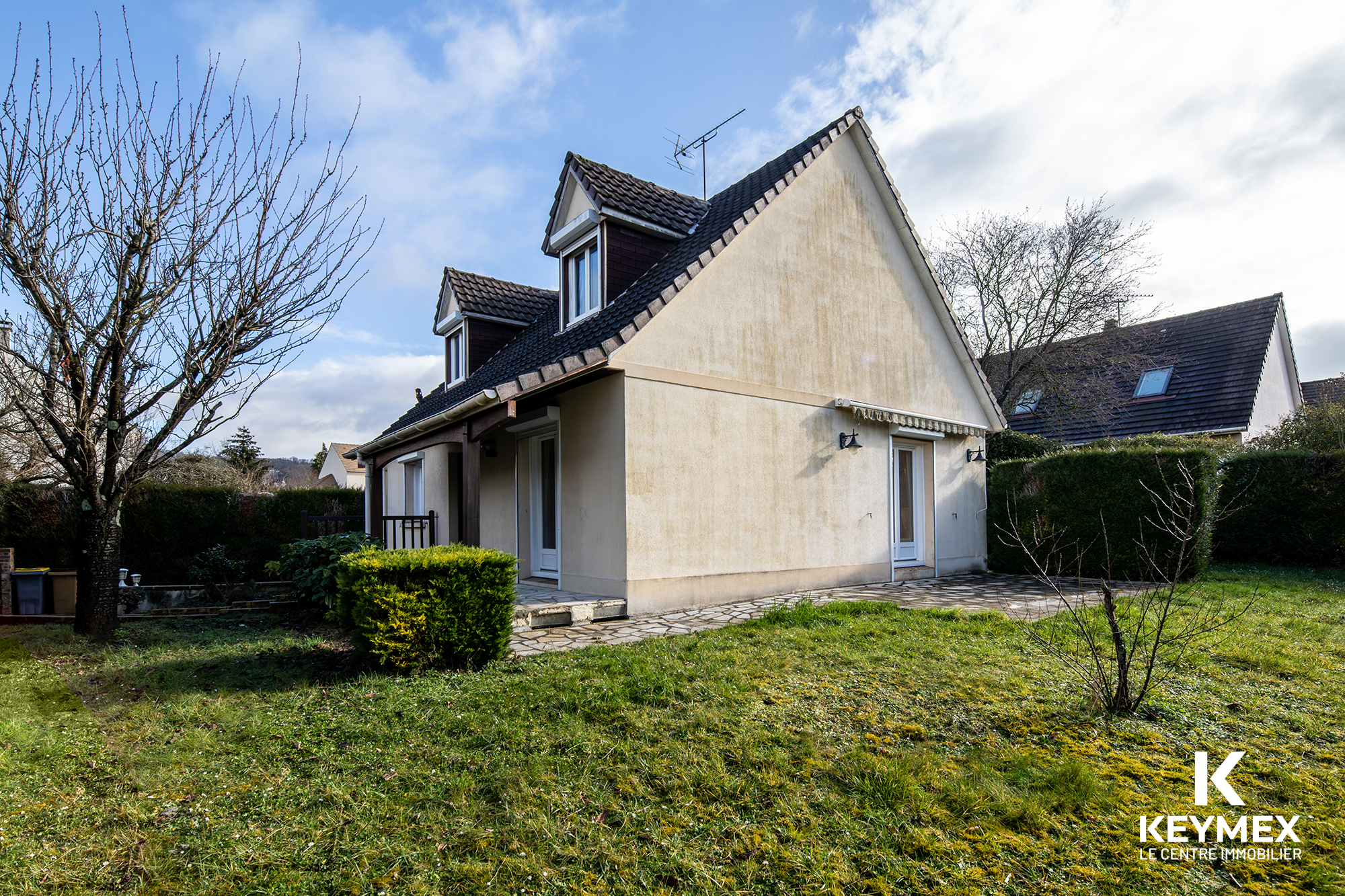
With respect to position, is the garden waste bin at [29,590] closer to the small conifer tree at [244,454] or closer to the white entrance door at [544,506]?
the white entrance door at [544,506]

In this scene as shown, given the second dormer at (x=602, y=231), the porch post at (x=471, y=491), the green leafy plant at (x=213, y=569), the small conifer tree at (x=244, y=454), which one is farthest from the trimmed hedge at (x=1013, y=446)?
the small conifer tree at (x=244, y=454)

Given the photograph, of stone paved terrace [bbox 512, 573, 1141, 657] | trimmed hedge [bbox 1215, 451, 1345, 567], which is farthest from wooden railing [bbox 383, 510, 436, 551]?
trimmed hedge [bbox 1215, 451, 1345, 567]

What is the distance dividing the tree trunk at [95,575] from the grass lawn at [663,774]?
1.47m

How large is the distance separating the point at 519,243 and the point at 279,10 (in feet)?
16.3

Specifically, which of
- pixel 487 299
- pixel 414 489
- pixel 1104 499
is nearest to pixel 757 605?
pixel 1104 499

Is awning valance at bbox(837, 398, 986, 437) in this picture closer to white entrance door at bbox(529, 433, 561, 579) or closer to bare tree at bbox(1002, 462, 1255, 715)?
bare tree at bbox(1002, 462, 1255, 715)

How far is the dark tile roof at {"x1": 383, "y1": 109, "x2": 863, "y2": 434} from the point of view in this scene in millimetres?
8500

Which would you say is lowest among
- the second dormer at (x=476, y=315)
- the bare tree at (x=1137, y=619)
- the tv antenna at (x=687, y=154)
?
the bare tree at (x=1137, y=619)

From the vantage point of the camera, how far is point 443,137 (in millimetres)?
9094

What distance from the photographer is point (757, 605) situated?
9.10 m

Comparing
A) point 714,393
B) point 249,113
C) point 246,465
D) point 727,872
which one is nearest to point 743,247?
point 714,393

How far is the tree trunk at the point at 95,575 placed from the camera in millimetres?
7332

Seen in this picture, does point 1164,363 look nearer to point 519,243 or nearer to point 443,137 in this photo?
point 519,243

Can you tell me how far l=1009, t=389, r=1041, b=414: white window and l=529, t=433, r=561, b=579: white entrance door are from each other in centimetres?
1579
